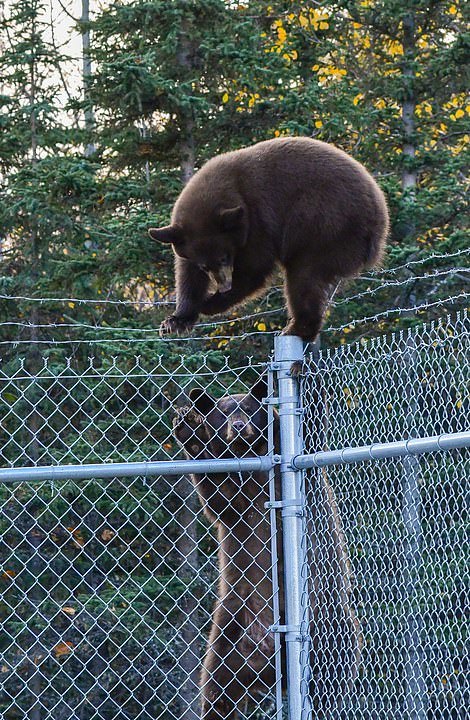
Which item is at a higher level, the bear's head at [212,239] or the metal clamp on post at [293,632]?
the bear's head at [212,239]

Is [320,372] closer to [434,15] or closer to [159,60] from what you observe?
[159,60]

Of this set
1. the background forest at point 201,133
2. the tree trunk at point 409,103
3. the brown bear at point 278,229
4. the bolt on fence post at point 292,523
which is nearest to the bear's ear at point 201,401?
the brown bear at point 278,229

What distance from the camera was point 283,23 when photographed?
14.5 m

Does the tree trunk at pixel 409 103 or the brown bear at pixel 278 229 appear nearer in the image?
the brown bear at pixel 278 229

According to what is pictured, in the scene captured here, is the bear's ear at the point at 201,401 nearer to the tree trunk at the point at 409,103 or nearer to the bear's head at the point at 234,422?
the bear's head at the point at 234,422

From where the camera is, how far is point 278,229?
17.6 feet

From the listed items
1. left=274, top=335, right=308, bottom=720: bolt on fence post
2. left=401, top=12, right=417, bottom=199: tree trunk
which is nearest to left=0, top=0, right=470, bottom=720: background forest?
left=401, top=12, right=417, bottom=199: tree trunk

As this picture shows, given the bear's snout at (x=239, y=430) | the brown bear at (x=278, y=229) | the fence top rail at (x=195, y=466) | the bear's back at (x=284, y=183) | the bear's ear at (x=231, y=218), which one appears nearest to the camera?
the fence top rail at (x=195, y=466)

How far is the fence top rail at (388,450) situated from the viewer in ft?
10.2

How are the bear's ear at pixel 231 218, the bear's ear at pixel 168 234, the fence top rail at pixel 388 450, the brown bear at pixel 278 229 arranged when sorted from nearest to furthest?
the fence top rail at pixel 388 450
the brown bear at pixel 278 229
the bear's ear at pixel 231 218
the bear's ear at pixel 168 234

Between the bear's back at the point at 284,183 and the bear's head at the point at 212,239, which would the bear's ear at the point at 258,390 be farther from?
the bear's back at the point at 284,183

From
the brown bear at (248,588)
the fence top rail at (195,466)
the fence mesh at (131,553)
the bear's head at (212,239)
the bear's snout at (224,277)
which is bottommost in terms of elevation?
the fence mesh at (131,553)

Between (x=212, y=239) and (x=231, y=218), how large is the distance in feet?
0.73

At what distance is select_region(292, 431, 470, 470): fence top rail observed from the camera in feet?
10.2
